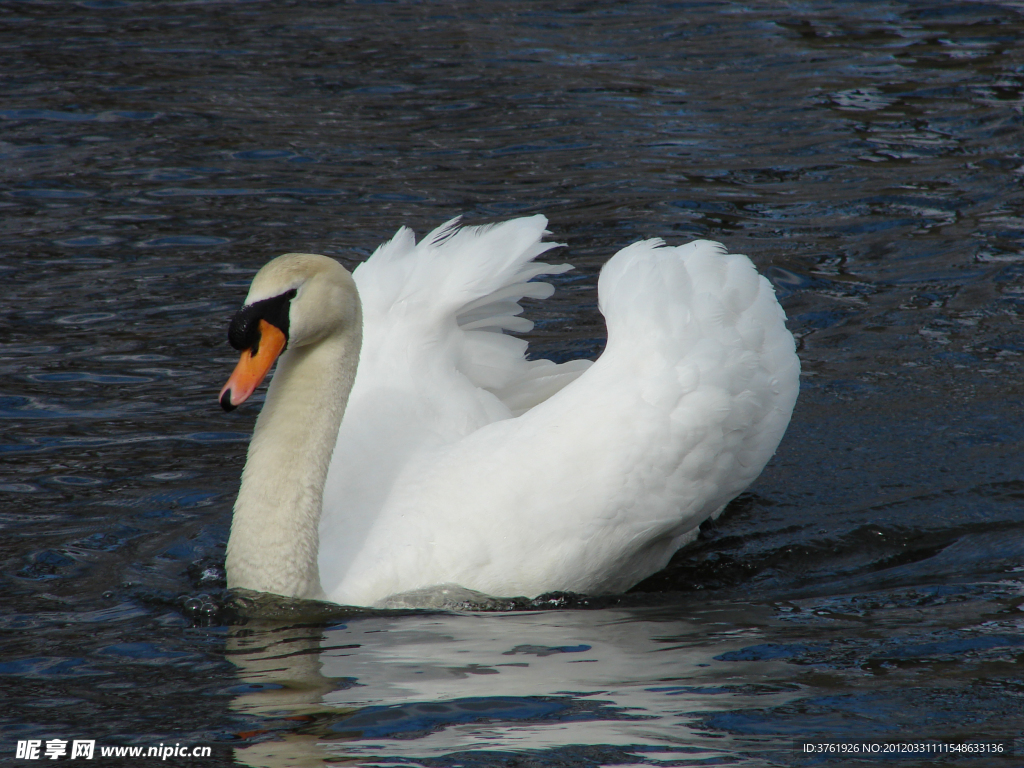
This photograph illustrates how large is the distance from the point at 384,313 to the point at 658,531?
5.98 ft

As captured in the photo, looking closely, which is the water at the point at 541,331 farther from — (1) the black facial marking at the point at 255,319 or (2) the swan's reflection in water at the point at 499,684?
(1) the black facial marking at the point at 255,319

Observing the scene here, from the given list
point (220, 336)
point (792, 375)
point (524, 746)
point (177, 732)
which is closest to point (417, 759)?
point (524, 746)

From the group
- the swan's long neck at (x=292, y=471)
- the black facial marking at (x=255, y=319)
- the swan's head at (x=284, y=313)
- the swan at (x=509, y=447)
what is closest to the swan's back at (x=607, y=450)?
the swan at (x=509, y=447)

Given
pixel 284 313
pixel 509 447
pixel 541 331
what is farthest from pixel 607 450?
pixel 541 331

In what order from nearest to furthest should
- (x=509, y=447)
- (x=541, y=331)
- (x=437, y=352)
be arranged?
(x=509, y=447), (x=437, y=352), (x=541, y=331)

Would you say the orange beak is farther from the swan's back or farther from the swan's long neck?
the swan's back

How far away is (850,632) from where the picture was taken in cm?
498

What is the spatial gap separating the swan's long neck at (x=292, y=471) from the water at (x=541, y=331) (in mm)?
199

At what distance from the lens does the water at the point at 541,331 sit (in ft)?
14.5

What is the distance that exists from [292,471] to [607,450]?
1195mm

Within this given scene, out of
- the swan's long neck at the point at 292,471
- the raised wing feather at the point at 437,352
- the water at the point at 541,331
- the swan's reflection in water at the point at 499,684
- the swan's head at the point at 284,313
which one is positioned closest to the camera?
the swan's reflection in water at the point at 499,684

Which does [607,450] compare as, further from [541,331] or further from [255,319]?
[541,331]

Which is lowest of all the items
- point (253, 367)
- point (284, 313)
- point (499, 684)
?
point (499, 684)

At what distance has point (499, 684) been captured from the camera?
14.8 ft
